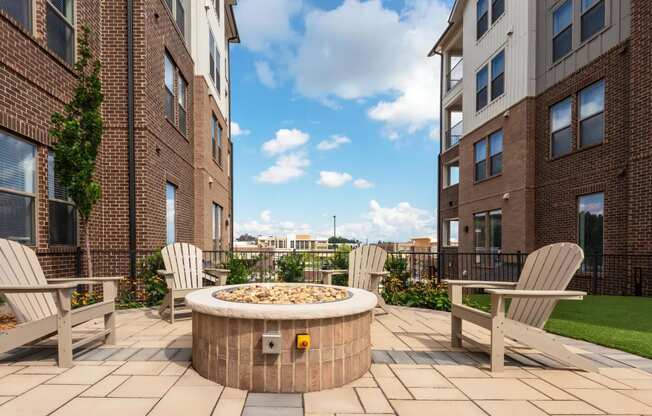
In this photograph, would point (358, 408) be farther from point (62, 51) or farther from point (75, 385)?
point (62, 51)

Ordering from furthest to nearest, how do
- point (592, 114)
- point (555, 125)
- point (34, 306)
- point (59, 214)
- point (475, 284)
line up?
point (555, 125), point (592, 114), point (59, 214), point (475, 284), point (34, 306)

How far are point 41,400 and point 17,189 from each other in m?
A: 4.06

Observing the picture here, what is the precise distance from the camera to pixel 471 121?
14.4 metres

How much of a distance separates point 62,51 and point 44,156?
2.03m

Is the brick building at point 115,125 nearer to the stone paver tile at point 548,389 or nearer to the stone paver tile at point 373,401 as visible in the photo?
the stone paver tile at point 373,401

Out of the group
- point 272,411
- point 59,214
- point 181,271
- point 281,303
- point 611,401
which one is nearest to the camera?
point 272,411

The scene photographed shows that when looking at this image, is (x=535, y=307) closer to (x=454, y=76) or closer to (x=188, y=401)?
(x=188, y=401)

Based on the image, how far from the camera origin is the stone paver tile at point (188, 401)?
95.3 inches

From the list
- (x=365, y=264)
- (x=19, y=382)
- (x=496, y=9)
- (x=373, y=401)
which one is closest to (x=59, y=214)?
(x=19, y=382)

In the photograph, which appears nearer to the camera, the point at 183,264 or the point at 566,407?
the point at 566,407

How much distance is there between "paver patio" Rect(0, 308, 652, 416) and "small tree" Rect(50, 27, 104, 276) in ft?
8.98

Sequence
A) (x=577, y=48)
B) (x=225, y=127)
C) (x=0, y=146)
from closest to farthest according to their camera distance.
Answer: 1. (x=0, y=146)
2. (x=577, y=48)
3. (x=225, y=127)

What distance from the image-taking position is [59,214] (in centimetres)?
619

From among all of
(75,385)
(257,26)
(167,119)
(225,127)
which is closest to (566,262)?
(75,385)
